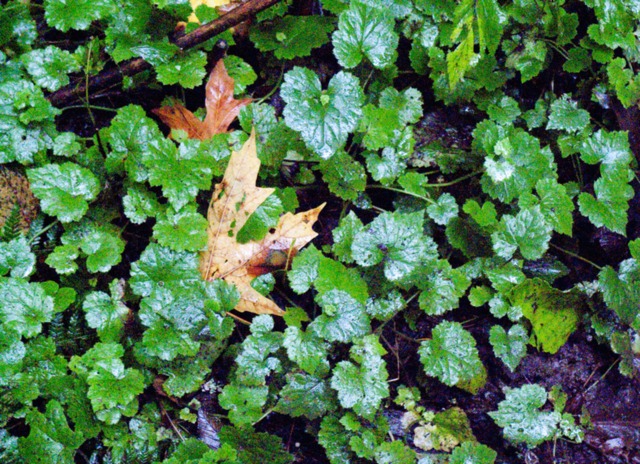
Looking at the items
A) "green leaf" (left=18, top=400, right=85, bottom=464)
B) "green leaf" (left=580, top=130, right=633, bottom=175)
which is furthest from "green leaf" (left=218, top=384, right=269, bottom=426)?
"green leaf" (left=580, top=130, right=633, bottom=175)

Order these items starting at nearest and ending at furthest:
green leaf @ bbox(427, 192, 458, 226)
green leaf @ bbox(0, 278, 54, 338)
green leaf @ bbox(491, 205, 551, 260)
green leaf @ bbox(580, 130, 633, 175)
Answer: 1. green leaf @ bbox(0, 278, 54, 338)
2. green leaf @ bbox(491, 205, 551, 260)
3. green leaf @ bbox(427, 192, 458, 226)
4. green leaf @ bbox(580, 130, 633, 175)

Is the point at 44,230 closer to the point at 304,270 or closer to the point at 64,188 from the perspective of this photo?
the point at 64,188

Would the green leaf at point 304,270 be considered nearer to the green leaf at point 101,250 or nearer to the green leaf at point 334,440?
the green leaf at point 334,440

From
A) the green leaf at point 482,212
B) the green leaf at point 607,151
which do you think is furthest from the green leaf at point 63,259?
the green leaf at point 607,151

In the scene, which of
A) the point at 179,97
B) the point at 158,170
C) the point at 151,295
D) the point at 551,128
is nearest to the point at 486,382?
the point at 551,128

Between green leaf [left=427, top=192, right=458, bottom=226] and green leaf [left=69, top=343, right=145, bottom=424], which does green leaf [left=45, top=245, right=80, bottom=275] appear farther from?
green leaf [left=427, top=192, right=458, bottom=226]
